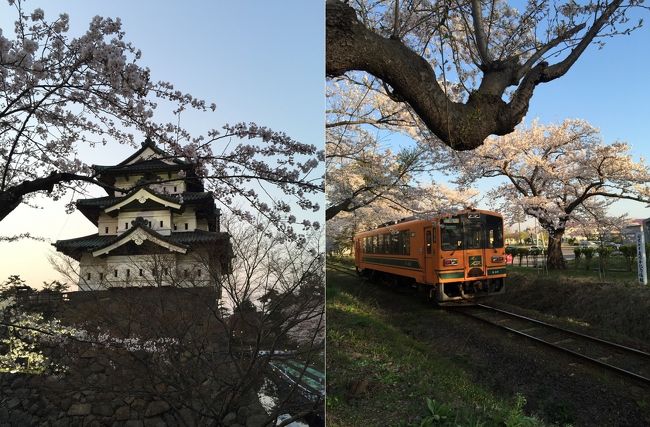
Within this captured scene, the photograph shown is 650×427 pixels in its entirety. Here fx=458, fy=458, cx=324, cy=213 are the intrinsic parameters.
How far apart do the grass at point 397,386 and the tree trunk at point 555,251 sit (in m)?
6.82

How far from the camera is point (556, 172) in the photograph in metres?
10.8

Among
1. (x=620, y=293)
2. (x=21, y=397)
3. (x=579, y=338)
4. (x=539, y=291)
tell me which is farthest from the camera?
(x=539, y=291)

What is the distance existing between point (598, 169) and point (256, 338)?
10470 millimetres

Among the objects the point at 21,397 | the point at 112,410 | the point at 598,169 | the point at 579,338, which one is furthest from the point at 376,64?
the point at 598,169

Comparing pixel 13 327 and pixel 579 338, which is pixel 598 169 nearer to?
pixel 579 338

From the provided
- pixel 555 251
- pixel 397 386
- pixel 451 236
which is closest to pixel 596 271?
pixel 555 251

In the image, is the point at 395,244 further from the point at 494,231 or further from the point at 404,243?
the point at 494,231

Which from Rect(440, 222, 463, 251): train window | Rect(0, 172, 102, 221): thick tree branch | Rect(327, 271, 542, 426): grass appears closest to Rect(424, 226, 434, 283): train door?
Rect(440, 222, 463, 251): train window

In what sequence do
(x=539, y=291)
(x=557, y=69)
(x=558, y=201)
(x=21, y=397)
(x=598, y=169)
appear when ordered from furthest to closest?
(x=558, y=201)
(x=598, y=169)
(x=539, y=291)
(x=557, y=69)
(x=21, y=397)

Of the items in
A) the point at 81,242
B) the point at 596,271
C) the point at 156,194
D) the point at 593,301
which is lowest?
the point at 593,301

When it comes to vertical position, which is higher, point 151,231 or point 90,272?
point 151,231

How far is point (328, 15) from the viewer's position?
1.83 meters

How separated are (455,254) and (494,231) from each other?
84cm

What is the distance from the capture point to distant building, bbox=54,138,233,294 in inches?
63.7
